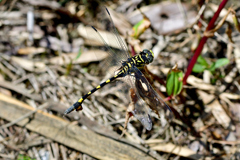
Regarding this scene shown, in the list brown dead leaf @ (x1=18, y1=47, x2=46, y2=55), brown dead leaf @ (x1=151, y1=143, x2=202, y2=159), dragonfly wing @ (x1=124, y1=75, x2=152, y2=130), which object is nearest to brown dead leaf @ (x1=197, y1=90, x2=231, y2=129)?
brown dead leaf @ (x1=151, y1=143, x2=202, y2=159)

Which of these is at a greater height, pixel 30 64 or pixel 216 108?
pixel 30 64

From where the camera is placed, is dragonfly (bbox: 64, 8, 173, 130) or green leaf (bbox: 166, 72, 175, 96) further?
green leaf (bbox: 166, 72, 175, 96)

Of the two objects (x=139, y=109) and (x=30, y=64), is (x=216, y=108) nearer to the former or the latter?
(x=139, y=109)

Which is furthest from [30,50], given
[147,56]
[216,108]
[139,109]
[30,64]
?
[216,108]

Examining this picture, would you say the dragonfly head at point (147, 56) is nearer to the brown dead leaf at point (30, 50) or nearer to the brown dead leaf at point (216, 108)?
the brown dead leaf at point (216, 108)

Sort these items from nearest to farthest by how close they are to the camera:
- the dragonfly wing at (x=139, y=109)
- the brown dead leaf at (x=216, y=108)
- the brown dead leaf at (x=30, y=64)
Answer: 1. the dragonfly wing at (x=139, y=109)
2. the brown dead leaf at (x=216, y=108)
3. the brown dead leaf at (x=30, y=64)

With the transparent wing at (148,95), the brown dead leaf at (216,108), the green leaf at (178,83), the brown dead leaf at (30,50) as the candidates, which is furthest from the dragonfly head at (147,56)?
the brown dead leaf at (30,50)

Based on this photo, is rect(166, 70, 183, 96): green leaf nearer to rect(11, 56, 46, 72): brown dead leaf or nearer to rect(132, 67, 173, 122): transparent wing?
rect(132, 67, 173, 122): transparent wing

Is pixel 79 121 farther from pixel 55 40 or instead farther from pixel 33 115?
pixel 55 40

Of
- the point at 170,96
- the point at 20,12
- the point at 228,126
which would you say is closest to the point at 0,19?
the point at 20,12
